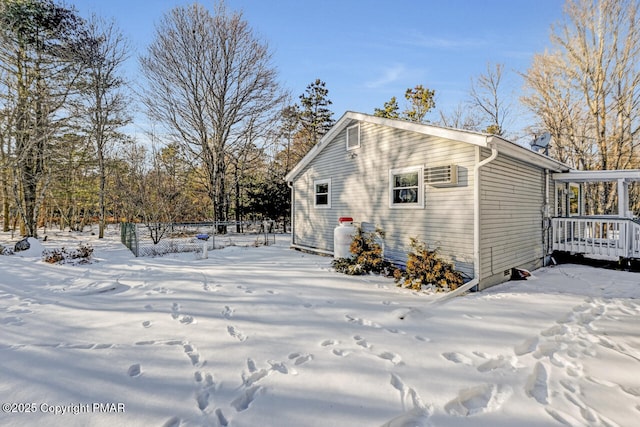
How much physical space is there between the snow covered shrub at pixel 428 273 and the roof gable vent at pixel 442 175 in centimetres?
129

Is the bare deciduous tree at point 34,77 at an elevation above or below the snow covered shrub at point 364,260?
above

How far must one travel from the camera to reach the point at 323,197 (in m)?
9.41

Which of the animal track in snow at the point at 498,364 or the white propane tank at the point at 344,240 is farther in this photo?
the white propane tank at the point at 344,240

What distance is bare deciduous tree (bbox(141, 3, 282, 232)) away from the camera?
1497cm

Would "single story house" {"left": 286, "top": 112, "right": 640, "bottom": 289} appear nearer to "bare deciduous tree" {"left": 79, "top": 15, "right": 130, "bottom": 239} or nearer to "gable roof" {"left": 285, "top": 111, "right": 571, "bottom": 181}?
"gable roof" {"left": 285, "top": 111, "right": 571, "bottom": 181}

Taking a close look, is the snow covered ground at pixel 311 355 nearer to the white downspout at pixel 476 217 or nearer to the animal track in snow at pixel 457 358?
the animal track in snow at pixel 457 358

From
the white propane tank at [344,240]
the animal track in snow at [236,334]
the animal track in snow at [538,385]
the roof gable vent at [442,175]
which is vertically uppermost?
the roof gable vent at [442,175]

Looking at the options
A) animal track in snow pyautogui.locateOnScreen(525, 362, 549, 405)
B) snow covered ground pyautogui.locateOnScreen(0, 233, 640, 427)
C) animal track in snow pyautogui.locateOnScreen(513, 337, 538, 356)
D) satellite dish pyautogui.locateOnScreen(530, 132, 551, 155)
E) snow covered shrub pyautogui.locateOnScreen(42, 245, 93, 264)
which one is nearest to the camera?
snow covered ground pyautogui.locateOnScreen(0, 233, 640, 427)

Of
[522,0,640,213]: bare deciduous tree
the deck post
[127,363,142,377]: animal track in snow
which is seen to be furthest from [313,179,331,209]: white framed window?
[522,0,640,213]: bare deciduous tree

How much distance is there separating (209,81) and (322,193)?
10475mm

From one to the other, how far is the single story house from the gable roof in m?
0.02

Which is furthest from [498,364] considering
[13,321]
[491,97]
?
[491,97]

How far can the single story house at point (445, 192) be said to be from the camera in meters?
5.59

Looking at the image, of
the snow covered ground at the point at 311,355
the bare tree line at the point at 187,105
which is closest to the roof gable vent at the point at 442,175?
the snow covered ground at the point at 311,355
